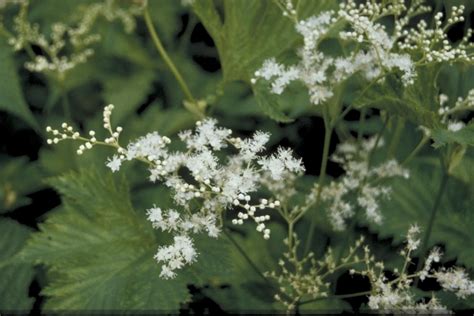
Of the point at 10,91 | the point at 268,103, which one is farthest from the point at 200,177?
the point at 10,91

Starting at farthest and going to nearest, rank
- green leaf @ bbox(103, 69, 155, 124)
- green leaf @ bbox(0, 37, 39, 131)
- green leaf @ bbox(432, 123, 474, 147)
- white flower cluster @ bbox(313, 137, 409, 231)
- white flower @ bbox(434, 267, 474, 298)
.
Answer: green leaf @ bbox(103, 69, 155, 124) < green leaf @ bbox(0, 37, 39, 131) < white flower cluster @ bbox(313, 137, 409, 231) < white flower @ bbox(434, 267, 474, 298) < green leaf @ bbox(432, 123, 474, 147)

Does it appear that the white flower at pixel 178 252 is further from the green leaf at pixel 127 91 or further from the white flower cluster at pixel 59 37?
the green leaf at pixel 127 91

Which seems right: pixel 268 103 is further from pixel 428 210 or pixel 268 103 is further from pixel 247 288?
pixel 428 210

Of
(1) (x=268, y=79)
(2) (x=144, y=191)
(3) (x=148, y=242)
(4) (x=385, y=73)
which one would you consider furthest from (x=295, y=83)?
(2) (x=144, y=191)

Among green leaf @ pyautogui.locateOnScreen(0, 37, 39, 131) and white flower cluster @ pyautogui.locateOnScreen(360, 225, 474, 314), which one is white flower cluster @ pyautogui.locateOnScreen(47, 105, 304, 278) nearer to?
white flower cluster @ pyautogui.locateOnScreen(360, 225, 474, 314)

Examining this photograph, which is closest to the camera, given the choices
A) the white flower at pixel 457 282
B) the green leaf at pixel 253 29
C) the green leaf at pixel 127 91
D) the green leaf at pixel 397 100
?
the green leaf at pixel 397 100

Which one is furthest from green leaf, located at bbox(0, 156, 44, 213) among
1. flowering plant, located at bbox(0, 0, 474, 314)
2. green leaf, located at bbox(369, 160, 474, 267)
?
green leaf, located at bbox(369, 160, 474, 267)

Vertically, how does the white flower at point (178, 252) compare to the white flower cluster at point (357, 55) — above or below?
below

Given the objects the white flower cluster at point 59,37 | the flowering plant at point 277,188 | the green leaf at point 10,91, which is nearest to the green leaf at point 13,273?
the flowering plant at point 277,188
